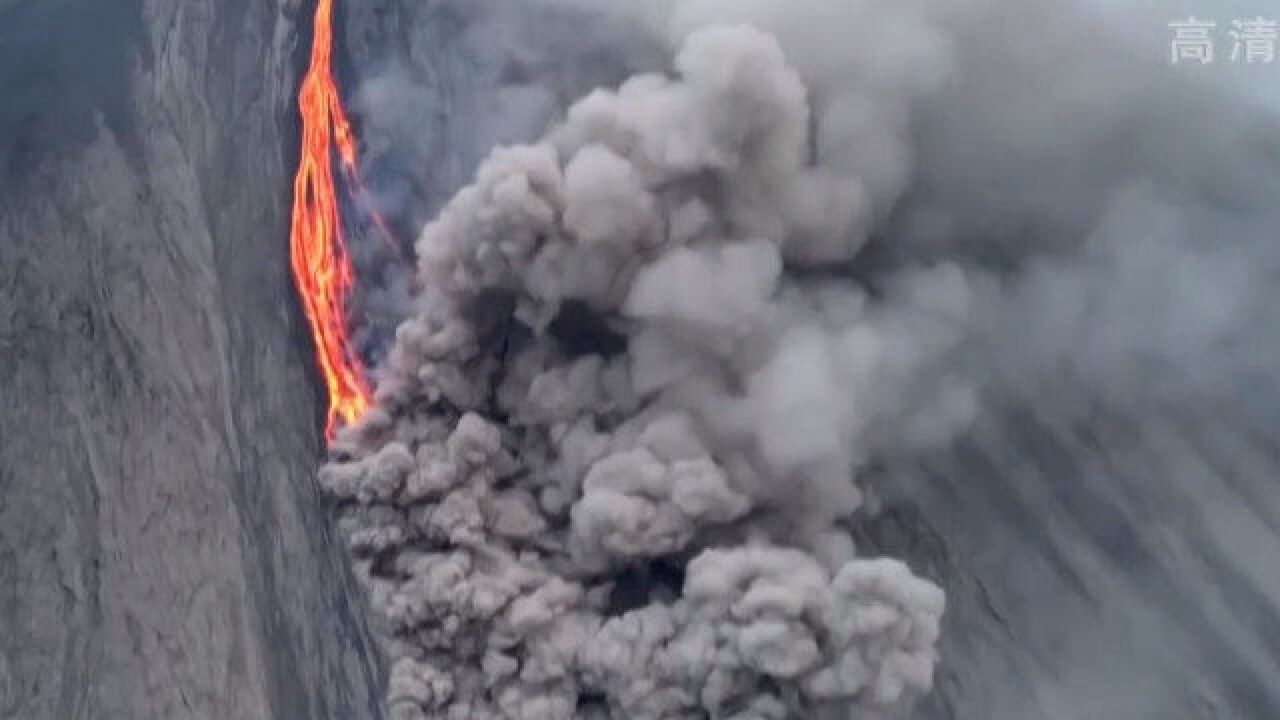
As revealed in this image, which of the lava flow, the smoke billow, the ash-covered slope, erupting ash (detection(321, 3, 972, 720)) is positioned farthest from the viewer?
the lava flow

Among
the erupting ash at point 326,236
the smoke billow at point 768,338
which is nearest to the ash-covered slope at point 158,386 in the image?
the erupting ash at point 326,236

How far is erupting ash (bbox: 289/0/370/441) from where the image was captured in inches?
536

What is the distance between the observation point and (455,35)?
47.9 ft

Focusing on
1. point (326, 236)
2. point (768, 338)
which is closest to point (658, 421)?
point (768, 338)

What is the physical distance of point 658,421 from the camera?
12.5m

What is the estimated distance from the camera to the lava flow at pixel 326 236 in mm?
13602

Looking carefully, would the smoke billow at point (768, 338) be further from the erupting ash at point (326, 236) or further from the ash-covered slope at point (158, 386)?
the ash-covered slope at point (158, 386)

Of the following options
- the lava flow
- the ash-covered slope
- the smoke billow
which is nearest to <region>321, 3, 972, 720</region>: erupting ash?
the smoke billow

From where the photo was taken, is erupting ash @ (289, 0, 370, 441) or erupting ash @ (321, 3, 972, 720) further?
erupting ash @ (289, 0, 370, 441)

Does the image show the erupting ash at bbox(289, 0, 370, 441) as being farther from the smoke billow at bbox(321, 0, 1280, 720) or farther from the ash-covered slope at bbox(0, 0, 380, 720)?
the smoke billow at bbox(321, 0, 1280, 720)

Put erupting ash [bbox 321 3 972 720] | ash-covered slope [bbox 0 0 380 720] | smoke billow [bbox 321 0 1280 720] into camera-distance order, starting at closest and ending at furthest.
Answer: erupting ash [bbox 321 3 972 720] → smoke billow [bbox 321 0 1280 720] → ash-covered slope [bbox 0 0 380 720]

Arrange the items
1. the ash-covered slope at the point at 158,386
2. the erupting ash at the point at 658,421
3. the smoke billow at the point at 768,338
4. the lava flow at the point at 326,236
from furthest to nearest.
Answer: 1. the lava flow at the point at 326,236
2. the ash-covered slope at the point at 158,386
3. the smoke billow at the point at 768,338
4. the erupting ash at the point at 658,421

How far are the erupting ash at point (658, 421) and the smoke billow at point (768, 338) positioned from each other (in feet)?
0.09

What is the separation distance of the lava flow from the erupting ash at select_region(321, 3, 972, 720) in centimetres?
48
